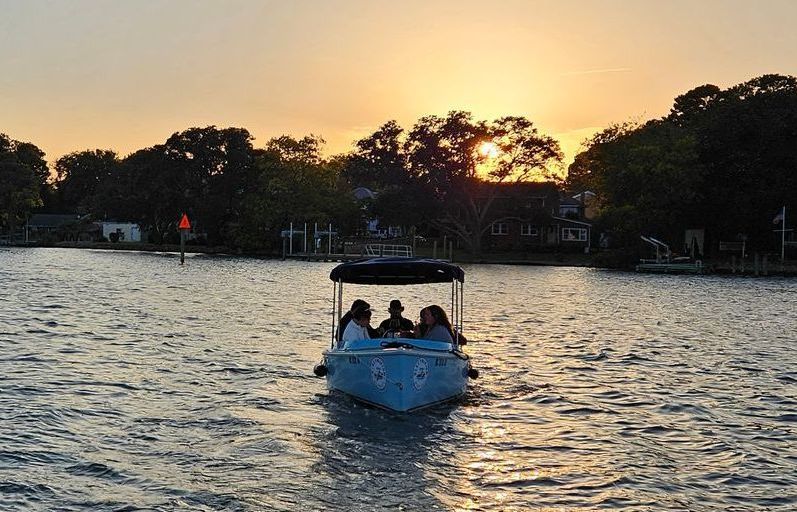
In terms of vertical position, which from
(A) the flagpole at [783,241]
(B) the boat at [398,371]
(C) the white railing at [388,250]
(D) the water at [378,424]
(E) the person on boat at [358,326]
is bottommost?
(D) the water at [378,424]

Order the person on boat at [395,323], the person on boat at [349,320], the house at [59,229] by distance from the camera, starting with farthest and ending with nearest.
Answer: the house at [59,229] → the person on boat at [349,320] → the person on boat at [395,323]

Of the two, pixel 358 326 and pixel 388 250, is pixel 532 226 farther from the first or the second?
pixel 358 326

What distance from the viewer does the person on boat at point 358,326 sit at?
56.7 feet

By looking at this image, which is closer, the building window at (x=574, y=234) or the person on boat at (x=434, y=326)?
the person on boat at (x=434, y=326)

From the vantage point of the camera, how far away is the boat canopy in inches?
757

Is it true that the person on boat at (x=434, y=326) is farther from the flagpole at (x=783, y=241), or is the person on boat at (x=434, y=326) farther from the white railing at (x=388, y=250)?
the white railing at (x=388, y=250)

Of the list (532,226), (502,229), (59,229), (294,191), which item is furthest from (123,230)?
(532,226)

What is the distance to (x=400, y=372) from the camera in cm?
1512

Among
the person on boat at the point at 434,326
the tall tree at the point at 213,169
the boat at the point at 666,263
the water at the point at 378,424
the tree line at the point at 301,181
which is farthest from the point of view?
the tall tree at the point at 213,169

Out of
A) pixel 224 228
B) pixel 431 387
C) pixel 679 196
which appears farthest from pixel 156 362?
pixel 224 228

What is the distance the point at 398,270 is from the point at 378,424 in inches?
220

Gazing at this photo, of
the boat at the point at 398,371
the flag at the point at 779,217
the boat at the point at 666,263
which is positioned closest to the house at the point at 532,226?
the boat at the point at 666,263

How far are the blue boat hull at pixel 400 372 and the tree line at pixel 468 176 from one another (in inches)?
2841

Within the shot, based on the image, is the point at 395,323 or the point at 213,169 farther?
the point at 213,169
